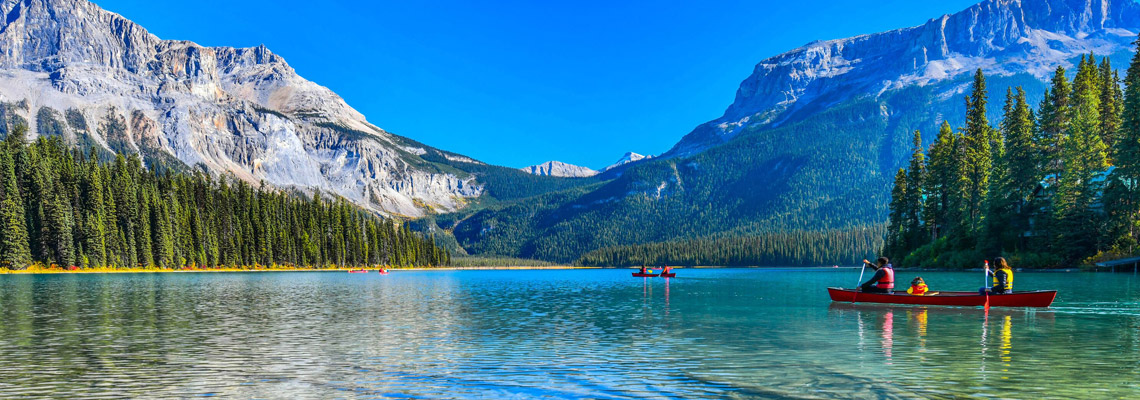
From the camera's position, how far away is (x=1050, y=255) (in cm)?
8406

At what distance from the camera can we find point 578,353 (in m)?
23.4

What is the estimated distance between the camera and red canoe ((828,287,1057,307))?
120 ft

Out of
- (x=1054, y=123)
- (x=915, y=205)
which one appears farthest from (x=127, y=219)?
(x=1054, y=123)

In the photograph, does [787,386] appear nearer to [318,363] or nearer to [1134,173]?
[318,363]

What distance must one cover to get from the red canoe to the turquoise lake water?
612 mm

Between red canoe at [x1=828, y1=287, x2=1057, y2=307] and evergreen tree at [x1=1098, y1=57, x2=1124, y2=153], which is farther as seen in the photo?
evergreen tree at [x1=1098, y1=57, x2=1124, y2=153]

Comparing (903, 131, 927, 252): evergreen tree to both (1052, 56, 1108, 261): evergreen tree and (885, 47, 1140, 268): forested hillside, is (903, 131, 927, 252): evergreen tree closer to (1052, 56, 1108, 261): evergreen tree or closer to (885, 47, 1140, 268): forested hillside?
(885, 47, 1140, 268): forested hillside

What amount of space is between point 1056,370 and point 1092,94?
3471 inches

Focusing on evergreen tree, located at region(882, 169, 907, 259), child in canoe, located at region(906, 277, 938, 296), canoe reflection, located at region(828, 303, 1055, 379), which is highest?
evergreen tree, located at region(882, 169, 907, 259)

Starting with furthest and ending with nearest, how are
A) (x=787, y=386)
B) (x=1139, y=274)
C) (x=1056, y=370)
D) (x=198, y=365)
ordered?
1. (x=1139, y=274)
2. (x=198, y=365)
3. (x=1056, y=370)
4. (x=787, y=386)

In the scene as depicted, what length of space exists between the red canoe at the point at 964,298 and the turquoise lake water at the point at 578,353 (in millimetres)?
612

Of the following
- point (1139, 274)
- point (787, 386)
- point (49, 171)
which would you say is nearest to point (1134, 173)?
point (1139, 274)

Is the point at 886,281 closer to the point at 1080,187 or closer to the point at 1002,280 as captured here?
the point at 1002,280

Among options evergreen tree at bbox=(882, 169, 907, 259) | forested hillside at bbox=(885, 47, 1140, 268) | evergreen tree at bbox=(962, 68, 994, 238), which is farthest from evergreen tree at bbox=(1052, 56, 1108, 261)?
evergreen tree at bbox=(882, 169, 907, 259)
